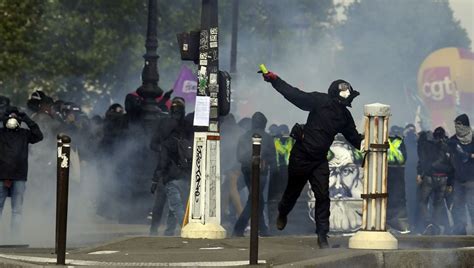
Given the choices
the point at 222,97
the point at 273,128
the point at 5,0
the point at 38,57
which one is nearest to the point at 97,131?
the point at 273,128

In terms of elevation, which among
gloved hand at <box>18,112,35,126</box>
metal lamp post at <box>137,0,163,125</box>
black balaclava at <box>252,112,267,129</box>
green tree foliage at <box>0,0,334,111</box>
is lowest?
gloved hand at <box>18,112,35,126</box>

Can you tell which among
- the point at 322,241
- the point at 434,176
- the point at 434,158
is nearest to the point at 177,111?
the point at 322,241

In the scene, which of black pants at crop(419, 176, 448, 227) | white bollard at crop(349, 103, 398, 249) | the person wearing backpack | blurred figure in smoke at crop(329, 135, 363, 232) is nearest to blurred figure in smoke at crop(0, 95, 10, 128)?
the person wearing backpack

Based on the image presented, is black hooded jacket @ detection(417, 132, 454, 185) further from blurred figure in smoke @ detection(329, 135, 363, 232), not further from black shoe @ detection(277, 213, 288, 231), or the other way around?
black shoe @ detection(277, 213, 288, 231)

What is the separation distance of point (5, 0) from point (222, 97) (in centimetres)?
2842

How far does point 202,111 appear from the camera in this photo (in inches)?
660

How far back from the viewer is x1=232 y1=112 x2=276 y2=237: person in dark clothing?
2022 cm

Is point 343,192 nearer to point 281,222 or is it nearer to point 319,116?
point 281,222

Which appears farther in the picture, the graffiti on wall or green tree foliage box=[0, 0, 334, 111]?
green tree foliage box=[0, 0, 334, 111]

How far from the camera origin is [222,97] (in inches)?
667

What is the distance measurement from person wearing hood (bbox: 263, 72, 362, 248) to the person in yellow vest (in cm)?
613

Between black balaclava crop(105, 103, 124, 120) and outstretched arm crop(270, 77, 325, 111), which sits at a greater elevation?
black balaclava crop(105, 103, 124, 120)

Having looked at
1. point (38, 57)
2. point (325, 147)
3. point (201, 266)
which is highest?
point (38, 57)

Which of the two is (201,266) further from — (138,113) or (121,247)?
(138,113)
